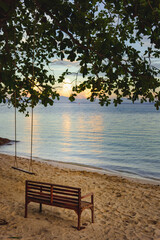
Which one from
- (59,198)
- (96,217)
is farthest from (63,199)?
(96,217)

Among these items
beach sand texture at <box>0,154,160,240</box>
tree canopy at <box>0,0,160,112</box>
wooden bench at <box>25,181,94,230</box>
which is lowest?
beach sand texture at <box>0,154,160,240</box>

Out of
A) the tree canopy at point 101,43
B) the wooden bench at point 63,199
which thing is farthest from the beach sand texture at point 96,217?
the tree canopy at point 101,43

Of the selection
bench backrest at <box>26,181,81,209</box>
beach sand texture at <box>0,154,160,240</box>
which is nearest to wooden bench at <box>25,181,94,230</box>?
bench backrest at <box>26,181,81,209</box>

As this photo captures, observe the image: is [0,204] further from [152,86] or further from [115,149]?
[115,149]

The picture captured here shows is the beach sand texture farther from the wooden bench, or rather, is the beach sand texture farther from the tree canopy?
the tree canopy

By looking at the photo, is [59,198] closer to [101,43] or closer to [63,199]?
[63,199]

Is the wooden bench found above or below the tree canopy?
below

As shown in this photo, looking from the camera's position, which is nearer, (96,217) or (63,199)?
(63,199)

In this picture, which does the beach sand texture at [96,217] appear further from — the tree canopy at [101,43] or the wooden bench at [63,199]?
the tree canopy at [101,43]

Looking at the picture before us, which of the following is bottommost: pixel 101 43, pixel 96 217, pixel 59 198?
pixel 96 217

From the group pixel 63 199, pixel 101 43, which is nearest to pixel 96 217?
pixel 63 199

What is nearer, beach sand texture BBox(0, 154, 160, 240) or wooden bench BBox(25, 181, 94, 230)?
beach sand texture BBox(0, 154, 160, 240)

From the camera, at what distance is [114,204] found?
942 cm

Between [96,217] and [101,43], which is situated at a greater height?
[101,43]
